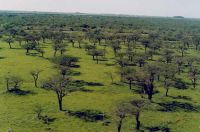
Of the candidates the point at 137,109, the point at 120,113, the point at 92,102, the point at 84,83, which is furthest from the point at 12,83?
the point at 137,109

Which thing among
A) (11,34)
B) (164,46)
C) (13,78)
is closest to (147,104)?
(13,78)

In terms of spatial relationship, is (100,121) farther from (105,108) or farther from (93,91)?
(93,91)

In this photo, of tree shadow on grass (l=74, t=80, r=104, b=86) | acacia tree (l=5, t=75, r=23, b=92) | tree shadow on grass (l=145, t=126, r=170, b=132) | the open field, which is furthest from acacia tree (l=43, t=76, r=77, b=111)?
tree shadow on grass (l=145, t=126, r=170, b=132)

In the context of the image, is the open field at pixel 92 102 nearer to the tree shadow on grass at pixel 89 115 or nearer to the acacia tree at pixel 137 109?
the tree shadow on grass at pixel 89 115

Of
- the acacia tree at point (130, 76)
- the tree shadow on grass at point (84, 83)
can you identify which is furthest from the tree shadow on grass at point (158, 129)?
the tree shadow on grass at point (84, 83)

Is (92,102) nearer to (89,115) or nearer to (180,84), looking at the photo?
(89,115)

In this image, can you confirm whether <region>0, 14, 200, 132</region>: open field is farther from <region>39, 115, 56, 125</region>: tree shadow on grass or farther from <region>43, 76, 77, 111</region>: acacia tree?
<region>43, 76, 77, 111</region>: acacia tree
